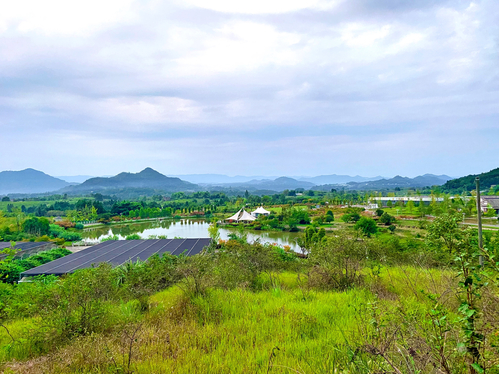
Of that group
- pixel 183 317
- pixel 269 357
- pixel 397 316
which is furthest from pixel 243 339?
pixel 397 316

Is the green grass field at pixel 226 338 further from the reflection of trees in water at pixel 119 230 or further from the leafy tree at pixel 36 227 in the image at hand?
the reflection of trees in water at pixel 119 230

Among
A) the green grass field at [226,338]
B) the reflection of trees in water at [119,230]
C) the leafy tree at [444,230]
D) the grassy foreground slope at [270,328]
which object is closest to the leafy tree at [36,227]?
the reflection of trees in water at [119,230]

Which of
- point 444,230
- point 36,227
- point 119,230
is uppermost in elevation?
point 444,230

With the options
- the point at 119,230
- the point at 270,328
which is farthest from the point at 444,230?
the point at 119,230

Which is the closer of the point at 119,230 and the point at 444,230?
the point at 444,230

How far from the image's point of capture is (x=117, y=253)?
16.6 metres

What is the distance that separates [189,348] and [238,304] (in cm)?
120

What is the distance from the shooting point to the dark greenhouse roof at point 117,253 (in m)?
13.5

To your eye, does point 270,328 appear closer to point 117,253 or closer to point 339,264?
point 339,264

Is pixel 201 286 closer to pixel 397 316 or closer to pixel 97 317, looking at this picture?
pixel 97 317

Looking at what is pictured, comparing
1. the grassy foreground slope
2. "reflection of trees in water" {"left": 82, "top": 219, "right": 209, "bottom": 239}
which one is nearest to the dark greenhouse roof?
the grassy foreground slope

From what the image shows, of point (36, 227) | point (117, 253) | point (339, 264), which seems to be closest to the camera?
point (339, 264)

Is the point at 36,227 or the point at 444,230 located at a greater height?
the point at 444,230

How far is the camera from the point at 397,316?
2764 mm
